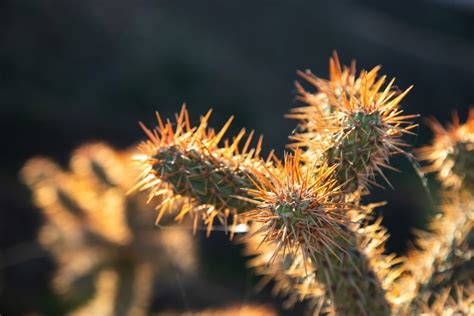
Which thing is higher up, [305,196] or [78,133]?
[78,133]

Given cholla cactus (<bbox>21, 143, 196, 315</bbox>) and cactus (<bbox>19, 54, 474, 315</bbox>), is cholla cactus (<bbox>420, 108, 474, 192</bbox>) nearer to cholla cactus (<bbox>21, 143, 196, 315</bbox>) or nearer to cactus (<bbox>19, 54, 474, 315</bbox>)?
cactus (<bbox>19, 54, 474, 315</bbox>)

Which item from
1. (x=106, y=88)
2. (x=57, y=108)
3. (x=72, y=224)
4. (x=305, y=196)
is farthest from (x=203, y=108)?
(x=305, y=196)

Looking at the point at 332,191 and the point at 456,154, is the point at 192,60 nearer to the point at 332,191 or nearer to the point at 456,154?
the point at 456,154

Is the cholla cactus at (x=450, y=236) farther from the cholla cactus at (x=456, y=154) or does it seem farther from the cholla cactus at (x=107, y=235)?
the cholla cactus at (x=107, y=235)

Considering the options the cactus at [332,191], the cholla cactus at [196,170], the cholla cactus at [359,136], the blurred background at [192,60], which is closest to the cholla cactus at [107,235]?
the cactus at [332,191]

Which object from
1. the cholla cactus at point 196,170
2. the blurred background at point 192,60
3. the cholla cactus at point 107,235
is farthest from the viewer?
the blurred background at point 192,60

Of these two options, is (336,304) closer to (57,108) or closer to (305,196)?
(305,196)
